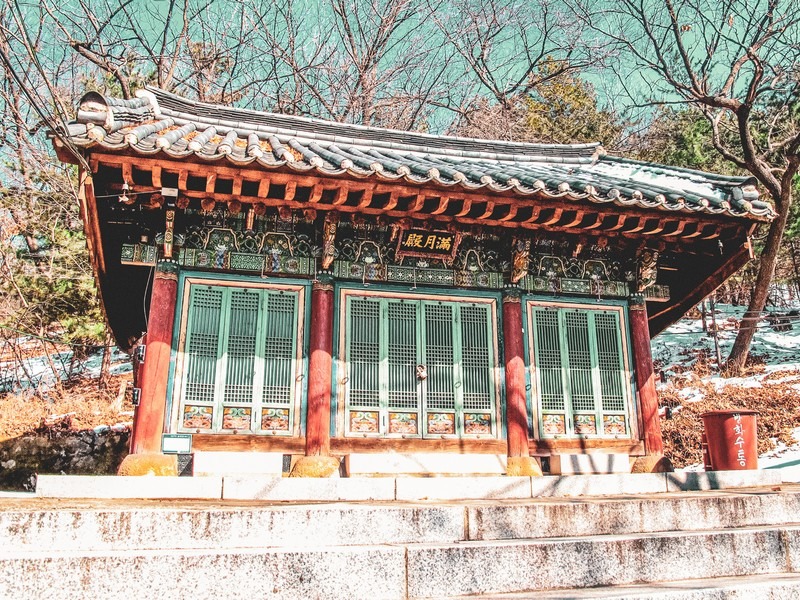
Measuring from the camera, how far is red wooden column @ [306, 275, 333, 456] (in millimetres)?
7242

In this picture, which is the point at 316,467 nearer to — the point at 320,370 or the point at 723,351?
the point at 320,370

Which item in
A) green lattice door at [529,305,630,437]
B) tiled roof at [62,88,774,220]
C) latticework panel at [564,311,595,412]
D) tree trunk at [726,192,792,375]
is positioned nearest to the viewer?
tiled roof at [62,88,774,220]

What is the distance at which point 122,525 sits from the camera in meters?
3.69

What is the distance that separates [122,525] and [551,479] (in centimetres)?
415

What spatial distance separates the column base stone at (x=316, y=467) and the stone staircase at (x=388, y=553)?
2.99m

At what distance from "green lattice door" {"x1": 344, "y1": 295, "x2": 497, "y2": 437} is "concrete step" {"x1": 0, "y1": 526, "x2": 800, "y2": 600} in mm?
3679

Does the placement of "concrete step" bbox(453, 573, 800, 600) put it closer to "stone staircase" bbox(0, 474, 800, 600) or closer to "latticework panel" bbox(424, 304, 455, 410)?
"stone staircase" bbox(0, 474, 800, 600)

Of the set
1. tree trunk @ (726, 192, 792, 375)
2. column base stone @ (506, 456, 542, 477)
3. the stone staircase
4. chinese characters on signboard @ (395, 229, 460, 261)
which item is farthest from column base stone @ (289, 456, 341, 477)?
tree trunk @ (726, 192, 792, 375)

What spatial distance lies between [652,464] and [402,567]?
5590 mm

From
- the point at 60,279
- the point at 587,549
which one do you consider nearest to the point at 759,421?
the point at 587,549

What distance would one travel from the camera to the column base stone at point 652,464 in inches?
315

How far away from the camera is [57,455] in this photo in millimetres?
14438

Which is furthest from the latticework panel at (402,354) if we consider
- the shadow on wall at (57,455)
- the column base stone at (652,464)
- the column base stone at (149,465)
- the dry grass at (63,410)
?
the dry grass at (63,410)

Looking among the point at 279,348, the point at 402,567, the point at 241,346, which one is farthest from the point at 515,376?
the point at 402,567
